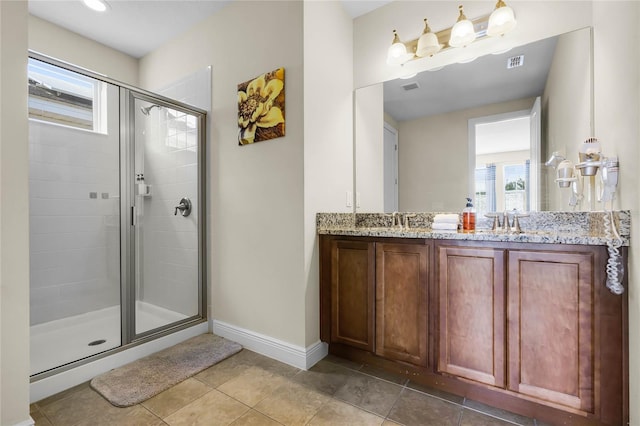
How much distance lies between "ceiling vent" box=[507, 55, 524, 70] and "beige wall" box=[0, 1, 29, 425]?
2.55 metres

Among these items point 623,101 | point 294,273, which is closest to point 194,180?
point 294,273

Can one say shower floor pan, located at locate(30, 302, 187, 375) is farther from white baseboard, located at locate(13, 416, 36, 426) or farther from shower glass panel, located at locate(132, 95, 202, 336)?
white baseboard, located at locate(13, 416, 36, 426)

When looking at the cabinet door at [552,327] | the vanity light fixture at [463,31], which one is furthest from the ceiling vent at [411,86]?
the cabinet door at [552,327]

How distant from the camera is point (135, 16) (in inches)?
100

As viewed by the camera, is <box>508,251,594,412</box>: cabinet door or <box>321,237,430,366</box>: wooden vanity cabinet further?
<box>321,237,430,366</box>: wooden vanity cabinet

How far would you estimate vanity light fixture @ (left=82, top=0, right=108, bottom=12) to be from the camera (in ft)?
7.71

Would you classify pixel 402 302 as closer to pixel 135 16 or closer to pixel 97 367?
pixel 97 367

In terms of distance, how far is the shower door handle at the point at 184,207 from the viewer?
251cm

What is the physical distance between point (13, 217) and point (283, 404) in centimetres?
153

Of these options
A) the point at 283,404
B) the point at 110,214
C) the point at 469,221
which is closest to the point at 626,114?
the point at 469,221

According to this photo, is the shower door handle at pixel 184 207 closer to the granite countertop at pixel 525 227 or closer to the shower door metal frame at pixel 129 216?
the shower door metal frame at pixel 129 216

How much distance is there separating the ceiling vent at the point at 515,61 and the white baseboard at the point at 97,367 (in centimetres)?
293

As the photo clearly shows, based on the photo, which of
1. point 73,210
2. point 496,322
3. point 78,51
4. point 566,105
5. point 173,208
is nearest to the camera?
point 496,322

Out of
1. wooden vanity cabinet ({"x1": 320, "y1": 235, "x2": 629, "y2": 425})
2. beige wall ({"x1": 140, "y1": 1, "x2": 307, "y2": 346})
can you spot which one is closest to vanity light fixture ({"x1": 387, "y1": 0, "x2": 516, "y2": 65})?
beige wall ({"x1": 140, "y1": 1, "x2": 307, "y2": 346})
